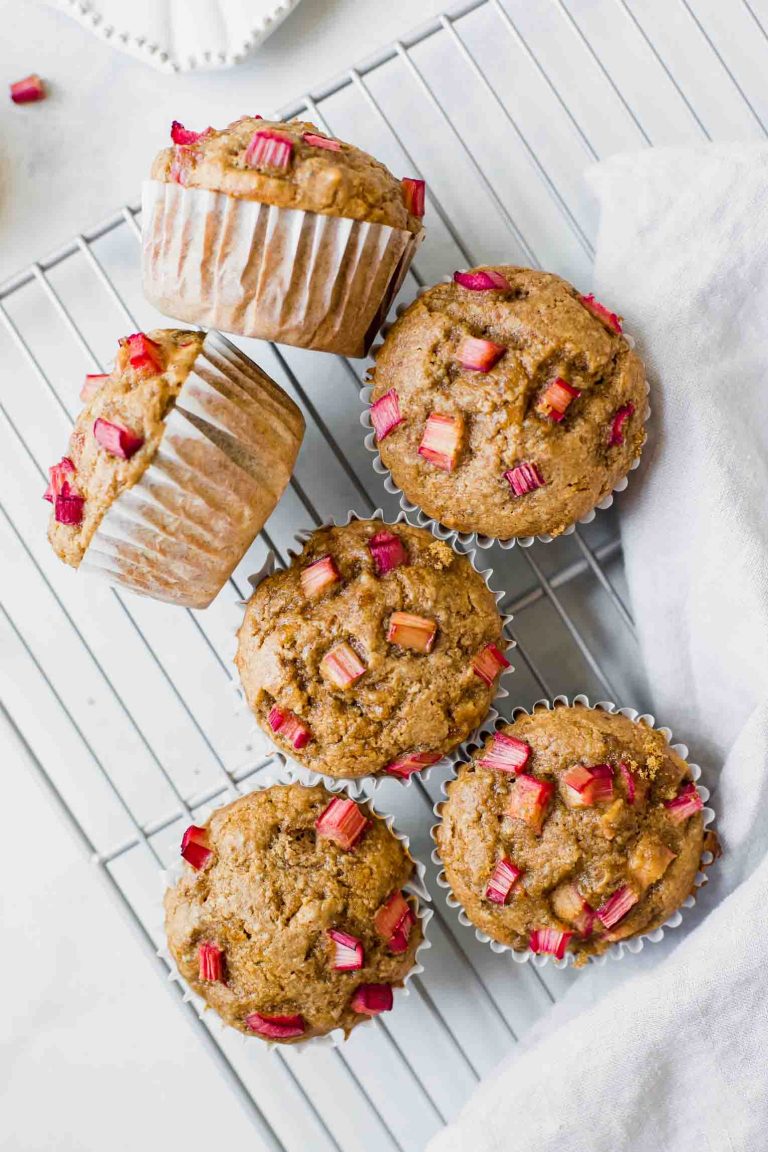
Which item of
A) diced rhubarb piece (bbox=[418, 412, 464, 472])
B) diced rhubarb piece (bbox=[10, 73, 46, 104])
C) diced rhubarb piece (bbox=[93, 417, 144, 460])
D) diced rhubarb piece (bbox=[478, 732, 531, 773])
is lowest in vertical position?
diced rhubarb piece (bbox=[478, 732, 531, 773])

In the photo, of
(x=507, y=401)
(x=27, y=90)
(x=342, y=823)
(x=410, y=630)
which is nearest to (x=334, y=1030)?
(x=342, y=823)

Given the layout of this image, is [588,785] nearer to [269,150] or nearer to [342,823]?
[342,823]

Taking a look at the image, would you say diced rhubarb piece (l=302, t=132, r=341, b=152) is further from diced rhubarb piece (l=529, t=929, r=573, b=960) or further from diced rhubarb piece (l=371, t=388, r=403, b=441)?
diced rhubarb piece (l=529, t=929, r=573, b=960)

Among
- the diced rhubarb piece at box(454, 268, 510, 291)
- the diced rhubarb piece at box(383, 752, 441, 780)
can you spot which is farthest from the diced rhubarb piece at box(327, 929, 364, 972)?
the diced rhubarb piece at box(454, 268, 510, 291)

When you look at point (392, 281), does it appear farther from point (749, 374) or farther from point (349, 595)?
point (749, 374)

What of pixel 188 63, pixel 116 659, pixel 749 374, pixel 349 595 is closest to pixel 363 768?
pixel 349 595
